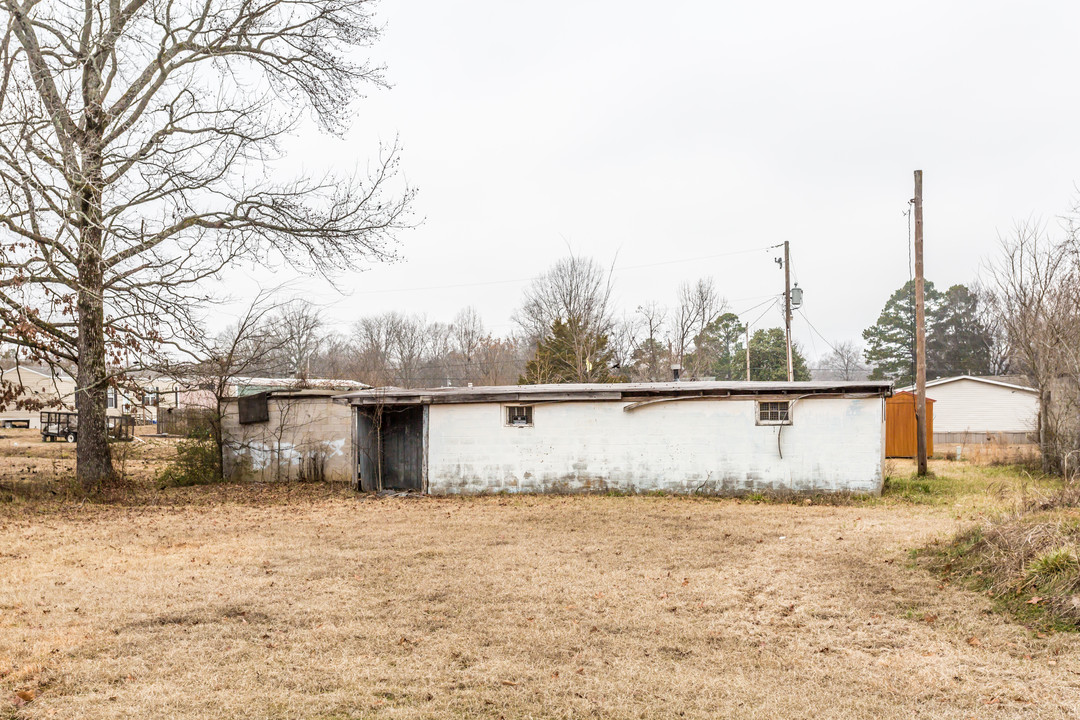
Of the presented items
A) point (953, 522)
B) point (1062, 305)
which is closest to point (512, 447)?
point (953, 522)

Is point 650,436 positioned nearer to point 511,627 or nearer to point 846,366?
point 511,627

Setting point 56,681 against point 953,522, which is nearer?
point 56,681

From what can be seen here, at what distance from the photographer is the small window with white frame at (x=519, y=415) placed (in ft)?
54.5

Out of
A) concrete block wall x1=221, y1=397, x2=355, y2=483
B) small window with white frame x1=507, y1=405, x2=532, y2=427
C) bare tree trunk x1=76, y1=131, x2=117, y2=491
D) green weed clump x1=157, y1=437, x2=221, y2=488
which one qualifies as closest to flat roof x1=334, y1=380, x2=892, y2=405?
small window with white frame x1=507, y1=405, x2=532, y2=427

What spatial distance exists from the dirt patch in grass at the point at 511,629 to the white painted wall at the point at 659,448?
4.33 metres

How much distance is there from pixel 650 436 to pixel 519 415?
2.90 meters

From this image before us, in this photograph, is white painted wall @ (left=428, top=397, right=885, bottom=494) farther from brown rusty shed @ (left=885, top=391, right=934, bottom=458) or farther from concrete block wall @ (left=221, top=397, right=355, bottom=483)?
brown rusty shed @ (left=885, top=391, right=934, bottom=458)

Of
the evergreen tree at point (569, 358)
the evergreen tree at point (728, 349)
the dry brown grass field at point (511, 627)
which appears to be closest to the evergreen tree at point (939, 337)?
the evergreen tree at point (728, 349)

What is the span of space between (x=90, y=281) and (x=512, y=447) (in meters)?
8.99

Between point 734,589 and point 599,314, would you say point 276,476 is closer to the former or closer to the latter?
point 734,589

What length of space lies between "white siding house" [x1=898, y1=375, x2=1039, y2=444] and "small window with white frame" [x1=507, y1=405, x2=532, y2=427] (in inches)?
929

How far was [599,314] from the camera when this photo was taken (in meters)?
39.0

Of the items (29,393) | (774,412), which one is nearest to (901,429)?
A: (774,412)

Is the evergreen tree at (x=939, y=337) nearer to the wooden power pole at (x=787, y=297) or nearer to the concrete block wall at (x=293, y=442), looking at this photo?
the wooden power pole at (x=787, y=297)
